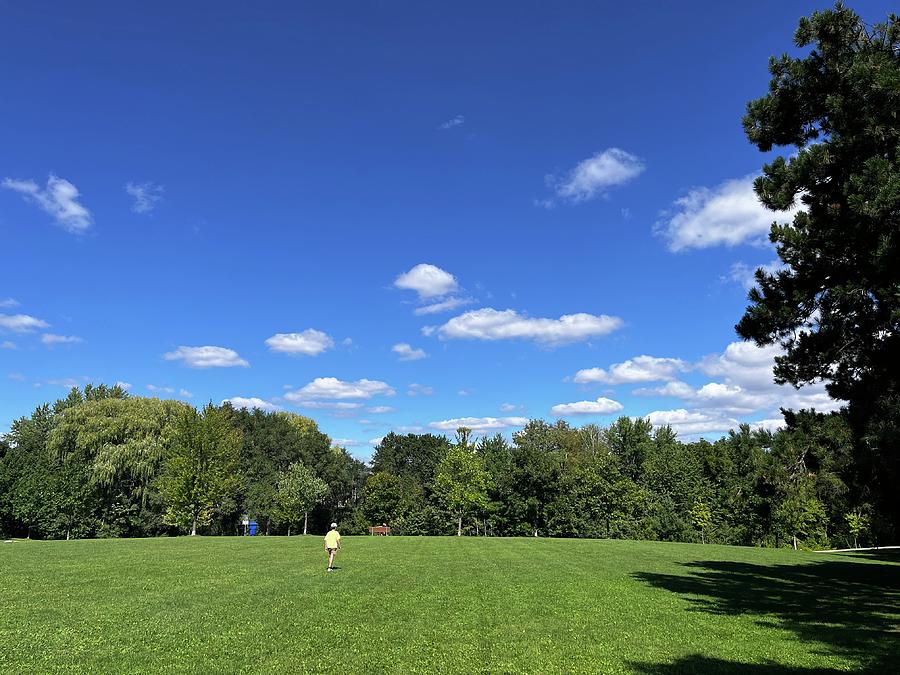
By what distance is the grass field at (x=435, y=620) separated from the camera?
899cm

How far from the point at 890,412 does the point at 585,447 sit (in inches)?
3005

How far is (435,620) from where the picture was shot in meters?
12.1

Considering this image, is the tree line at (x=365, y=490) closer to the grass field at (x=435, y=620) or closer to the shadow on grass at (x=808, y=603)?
the shadow on grass at (x=808, y=603)

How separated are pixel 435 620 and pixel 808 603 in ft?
35.7

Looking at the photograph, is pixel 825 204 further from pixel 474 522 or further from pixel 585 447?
pixel 585 447

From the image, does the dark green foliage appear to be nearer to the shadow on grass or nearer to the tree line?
the shadow on grass

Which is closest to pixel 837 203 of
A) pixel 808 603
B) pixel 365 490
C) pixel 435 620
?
pixel 808 603

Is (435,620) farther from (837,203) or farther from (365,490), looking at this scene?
(365,490)

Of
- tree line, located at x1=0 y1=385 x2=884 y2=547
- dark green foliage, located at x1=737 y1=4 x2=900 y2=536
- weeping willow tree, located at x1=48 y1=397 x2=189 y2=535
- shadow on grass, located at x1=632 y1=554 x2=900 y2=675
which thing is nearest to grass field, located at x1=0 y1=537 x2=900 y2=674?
shadow on grass, located at x1=632 y1=554 x2=900 y2=675

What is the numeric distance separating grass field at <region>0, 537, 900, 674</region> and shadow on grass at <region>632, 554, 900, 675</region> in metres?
0.06

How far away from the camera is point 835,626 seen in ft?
39.8

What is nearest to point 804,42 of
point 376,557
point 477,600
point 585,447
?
point 477,600

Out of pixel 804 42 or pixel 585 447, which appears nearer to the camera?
pixel 804 42

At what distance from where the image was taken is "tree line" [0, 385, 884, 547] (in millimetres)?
54438
